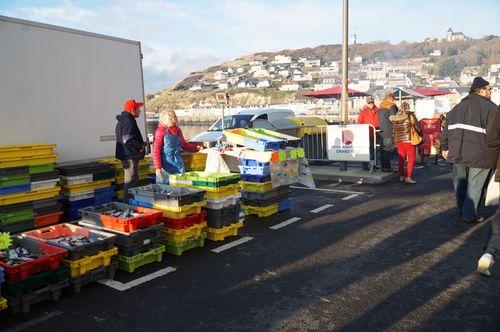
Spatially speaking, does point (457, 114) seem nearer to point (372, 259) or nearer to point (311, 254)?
point (372, 259)

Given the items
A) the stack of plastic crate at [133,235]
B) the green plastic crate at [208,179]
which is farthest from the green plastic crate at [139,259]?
the green plastic crate at [208,179]

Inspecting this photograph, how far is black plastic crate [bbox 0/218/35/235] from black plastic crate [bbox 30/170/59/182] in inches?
25.9

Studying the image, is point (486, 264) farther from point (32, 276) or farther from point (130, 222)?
point (32, 276)

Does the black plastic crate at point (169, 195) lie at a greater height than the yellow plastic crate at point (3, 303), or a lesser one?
greater

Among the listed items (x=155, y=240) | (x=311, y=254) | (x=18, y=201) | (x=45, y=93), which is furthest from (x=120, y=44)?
(x=311, y=254)

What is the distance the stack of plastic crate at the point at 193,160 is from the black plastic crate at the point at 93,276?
3507 millimetres

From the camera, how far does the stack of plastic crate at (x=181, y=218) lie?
17.9 feet

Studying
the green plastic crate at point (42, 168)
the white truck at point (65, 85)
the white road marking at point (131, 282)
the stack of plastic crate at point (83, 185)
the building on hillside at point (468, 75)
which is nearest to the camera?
the white road marking at point (131, 282)

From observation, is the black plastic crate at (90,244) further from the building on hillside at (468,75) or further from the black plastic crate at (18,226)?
the building on hillside at (468,75)

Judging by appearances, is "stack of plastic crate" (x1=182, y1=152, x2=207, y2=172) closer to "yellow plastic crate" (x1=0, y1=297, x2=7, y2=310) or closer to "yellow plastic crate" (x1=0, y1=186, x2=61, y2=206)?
"yellow plastic crate" (x1=0, y1=186, x2=61, y2=206)

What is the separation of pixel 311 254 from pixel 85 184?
423cm

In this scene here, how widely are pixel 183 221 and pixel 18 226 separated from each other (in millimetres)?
2789

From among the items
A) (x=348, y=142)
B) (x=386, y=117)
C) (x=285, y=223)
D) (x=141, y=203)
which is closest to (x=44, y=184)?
(x=141, y=203)

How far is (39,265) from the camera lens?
415 cm
